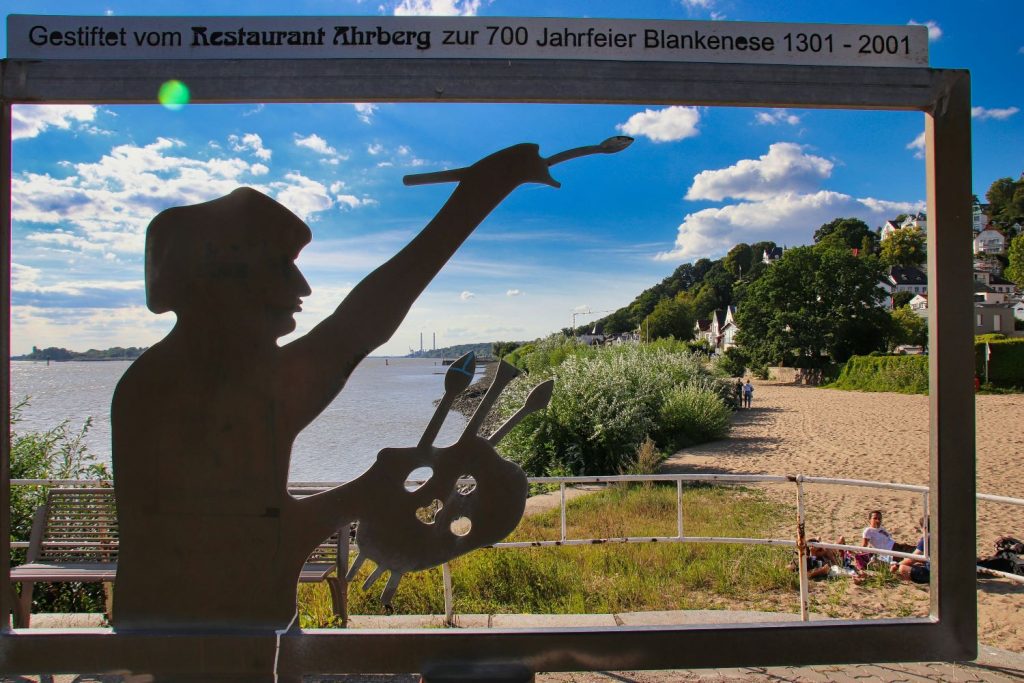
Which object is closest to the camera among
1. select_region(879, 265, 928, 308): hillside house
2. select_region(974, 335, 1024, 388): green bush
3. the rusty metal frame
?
the rusty metal frame

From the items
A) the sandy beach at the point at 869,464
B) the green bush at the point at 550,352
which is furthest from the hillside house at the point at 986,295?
the green bush at the point at 550,352

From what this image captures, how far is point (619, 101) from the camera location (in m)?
3.20

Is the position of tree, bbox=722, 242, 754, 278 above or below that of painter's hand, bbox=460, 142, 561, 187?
above

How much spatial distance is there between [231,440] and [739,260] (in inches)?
4328

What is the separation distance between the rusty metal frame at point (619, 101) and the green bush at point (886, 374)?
35.8 meters

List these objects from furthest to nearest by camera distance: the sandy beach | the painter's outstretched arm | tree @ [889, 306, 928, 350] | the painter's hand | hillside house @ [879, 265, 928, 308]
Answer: hillside house @ [879, 265, 928, 308] < tree @ [889, 306, 928, 350] < the sandy beach < the painter's hand < the painter's outstretched arm

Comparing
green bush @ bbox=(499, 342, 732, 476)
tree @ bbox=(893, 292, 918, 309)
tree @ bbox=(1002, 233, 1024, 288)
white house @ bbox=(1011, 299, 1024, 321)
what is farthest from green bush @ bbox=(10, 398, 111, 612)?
white house @ bbox=(1011, 299, 1024, 321)

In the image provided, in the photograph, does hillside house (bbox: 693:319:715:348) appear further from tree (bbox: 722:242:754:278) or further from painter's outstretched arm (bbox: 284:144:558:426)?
painter's outstretched arm (bbox: 284:144:558:426)

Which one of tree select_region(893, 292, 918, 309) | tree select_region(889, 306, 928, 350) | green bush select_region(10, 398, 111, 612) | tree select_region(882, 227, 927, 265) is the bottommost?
green bush select_region(10, 398, 111, 612)

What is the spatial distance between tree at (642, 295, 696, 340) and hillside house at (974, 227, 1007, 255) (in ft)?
180

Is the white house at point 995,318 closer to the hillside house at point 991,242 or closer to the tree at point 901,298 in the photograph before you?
the tree at point 901,298

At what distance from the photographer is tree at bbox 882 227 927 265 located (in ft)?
287

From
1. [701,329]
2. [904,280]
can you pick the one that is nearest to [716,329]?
[701,329]

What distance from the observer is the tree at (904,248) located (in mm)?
87500
